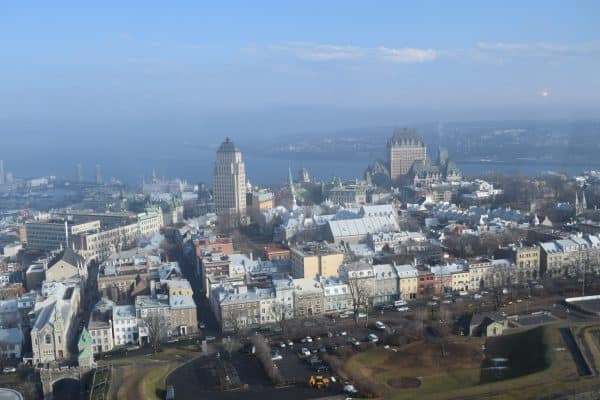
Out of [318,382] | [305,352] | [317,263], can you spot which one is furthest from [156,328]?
[317,263]

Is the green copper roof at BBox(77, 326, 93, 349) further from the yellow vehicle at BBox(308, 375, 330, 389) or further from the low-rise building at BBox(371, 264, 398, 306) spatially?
→ the low-rise building at BBox(371, 264, 398, 306)

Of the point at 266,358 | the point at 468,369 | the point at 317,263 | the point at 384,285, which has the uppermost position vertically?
the point at 317,263

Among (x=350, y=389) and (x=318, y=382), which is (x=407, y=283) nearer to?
(x=318, y=382)

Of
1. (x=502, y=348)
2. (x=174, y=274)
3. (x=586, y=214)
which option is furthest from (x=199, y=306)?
(x=586, y=214)

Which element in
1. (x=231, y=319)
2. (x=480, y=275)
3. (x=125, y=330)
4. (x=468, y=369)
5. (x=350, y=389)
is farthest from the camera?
(x=480, y=275)

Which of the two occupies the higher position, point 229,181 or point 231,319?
point 229,181

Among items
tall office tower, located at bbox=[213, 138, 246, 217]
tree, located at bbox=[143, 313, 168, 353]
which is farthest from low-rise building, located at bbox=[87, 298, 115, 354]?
tall office tower, located at bbox=[213, 138, 246, 217]

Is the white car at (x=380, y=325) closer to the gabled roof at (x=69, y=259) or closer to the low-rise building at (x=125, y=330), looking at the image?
the low-rise building at (x=125, y=330)
